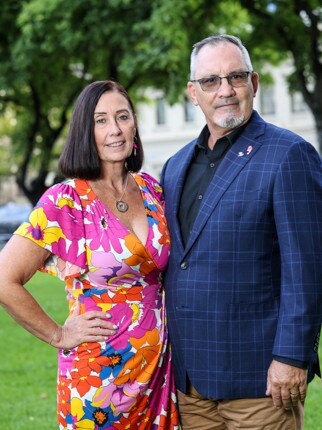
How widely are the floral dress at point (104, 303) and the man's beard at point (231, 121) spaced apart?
0.67 metres

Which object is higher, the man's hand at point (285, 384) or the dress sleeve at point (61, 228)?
the dress sleeve at point (61, 228)

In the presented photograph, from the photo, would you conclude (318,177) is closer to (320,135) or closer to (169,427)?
(169,427)

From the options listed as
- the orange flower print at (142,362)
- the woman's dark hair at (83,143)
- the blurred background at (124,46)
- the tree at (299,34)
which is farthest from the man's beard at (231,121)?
the tree at (299,34)

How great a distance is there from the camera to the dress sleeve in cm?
385

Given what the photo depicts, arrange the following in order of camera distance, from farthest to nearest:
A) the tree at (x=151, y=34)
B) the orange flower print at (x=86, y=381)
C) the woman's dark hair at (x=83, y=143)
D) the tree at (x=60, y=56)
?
1. the tree at (x=60, y=56)
2. the tree at (x=151, y=34)
3. the woman's dark hair at (x=83, y=143)
4. the orange flower print at (x=86, y=381)

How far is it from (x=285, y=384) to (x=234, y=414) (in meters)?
0.39

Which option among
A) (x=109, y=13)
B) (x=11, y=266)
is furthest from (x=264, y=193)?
(x=109, y=13)

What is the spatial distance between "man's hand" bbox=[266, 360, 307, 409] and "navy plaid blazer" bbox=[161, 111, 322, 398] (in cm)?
7

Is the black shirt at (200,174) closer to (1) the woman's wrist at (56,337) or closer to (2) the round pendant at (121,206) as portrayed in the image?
(2) the round pendant at (121,206)

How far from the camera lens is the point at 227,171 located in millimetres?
3988

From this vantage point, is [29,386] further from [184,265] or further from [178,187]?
[184,265]

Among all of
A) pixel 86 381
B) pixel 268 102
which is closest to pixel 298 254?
pixel 86 381

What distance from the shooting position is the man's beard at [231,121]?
13.4ft

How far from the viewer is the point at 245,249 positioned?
384 cm
